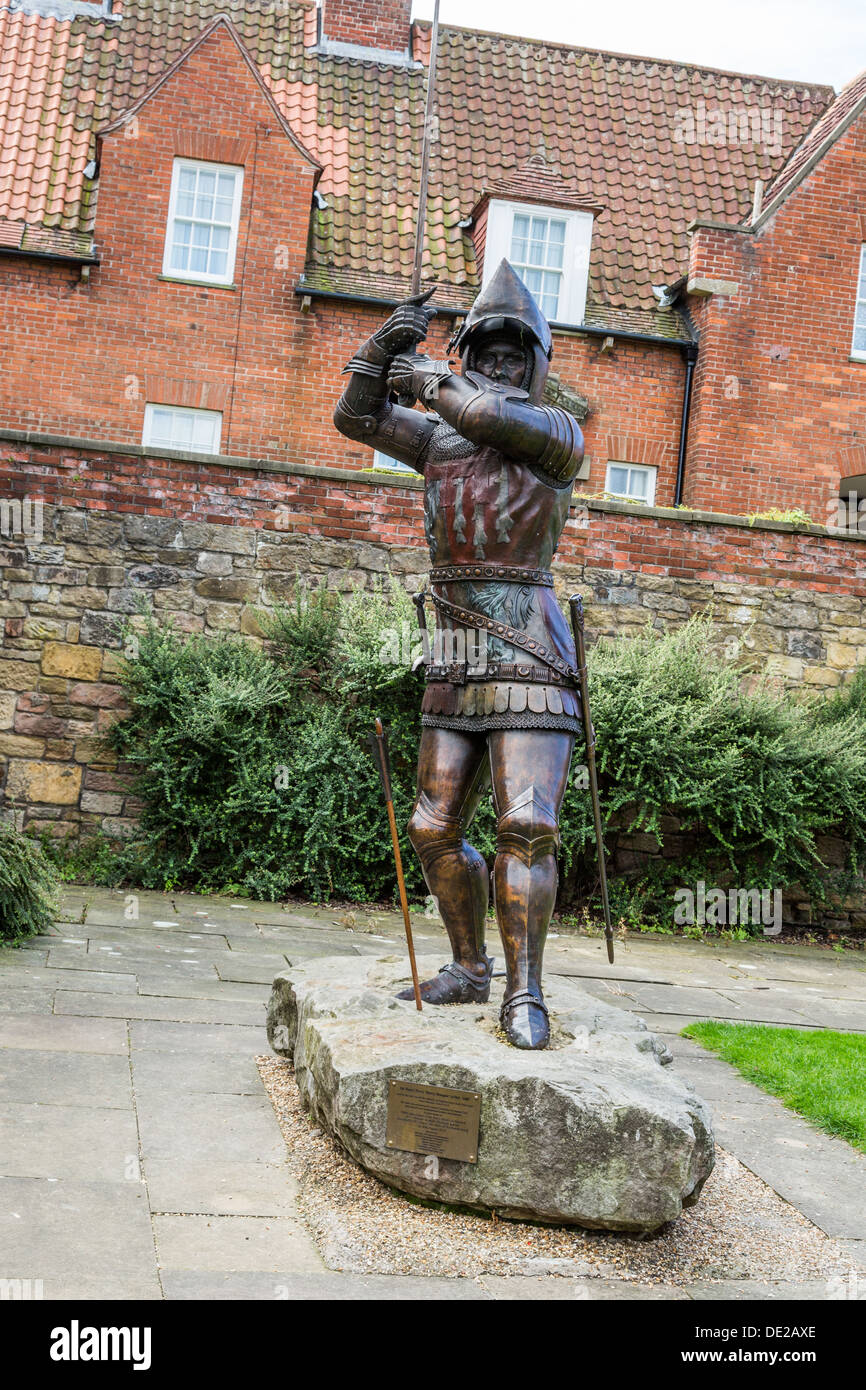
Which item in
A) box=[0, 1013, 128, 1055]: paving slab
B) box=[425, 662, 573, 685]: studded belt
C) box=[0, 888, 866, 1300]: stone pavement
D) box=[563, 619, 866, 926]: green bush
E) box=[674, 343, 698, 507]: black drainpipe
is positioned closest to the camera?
box=[0, 888, 866, 1300]: stone pavement

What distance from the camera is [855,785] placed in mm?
9945

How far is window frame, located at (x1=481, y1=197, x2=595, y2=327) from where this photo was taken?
52.9ft

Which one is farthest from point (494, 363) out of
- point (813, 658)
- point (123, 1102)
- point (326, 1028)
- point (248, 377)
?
point (248, 377)

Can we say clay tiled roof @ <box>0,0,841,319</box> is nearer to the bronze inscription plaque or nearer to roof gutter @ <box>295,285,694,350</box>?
roof gutter @ <box>295,285,694,350</box>

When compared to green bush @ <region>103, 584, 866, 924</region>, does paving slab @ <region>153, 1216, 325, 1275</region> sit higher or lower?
lower

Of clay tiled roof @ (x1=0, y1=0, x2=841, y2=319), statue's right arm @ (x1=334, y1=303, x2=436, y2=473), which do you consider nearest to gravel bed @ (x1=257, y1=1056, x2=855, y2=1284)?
statue's right arm @ (x1=334, y1=303, x2=436, y2=473)

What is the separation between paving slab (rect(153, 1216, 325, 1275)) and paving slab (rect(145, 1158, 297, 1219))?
6 centimetres

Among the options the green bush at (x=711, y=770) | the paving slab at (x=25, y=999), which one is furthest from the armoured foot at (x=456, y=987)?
the green bush at (x=711, y=770)

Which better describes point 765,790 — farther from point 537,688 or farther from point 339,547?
point 537,688

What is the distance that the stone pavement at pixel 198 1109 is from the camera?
11.0 ft

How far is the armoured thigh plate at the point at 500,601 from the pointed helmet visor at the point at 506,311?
1.34 ft

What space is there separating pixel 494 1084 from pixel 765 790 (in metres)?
6.29

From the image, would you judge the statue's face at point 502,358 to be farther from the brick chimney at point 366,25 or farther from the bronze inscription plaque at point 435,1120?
the brick chimney at point 366,25

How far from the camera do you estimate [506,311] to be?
4516 mm
